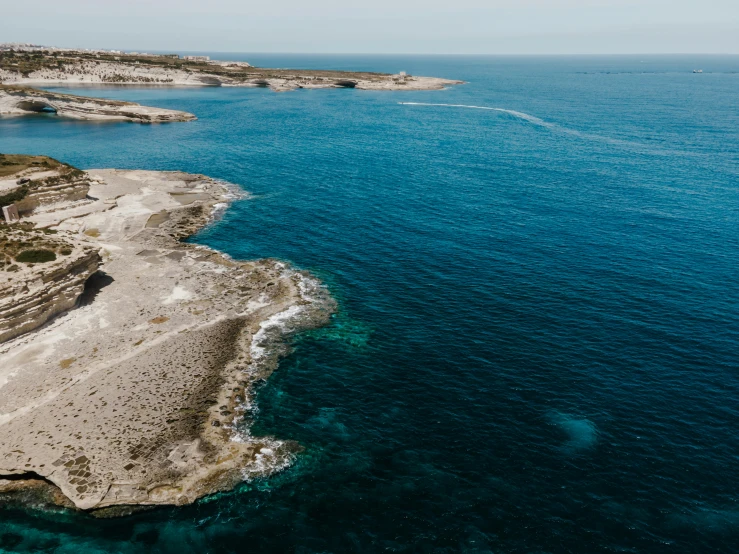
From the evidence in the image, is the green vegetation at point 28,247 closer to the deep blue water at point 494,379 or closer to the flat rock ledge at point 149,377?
the flat rock ledge at point 149,377

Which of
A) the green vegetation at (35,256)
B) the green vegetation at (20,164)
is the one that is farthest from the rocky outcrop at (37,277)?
the green vegetation at (20,164)

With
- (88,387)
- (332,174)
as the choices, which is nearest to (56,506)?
(88,387)

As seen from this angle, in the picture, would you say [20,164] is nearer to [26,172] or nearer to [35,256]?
[26,172]

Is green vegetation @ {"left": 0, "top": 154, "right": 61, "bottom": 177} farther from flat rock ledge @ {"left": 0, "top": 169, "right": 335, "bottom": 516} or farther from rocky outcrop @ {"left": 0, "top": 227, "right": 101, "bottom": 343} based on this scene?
rocky outcrop @ {"left": 0, "top": 227, "right": 101, "bottom": 343}

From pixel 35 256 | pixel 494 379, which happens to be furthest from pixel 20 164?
pixel 494 379

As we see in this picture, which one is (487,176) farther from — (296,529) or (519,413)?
(296,529)
